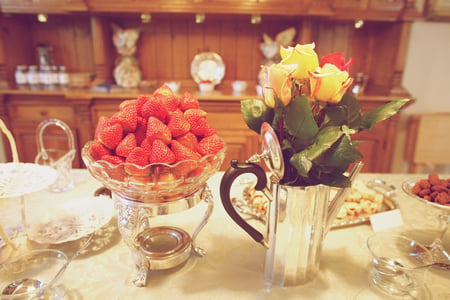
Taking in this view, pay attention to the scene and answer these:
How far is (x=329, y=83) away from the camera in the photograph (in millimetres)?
543

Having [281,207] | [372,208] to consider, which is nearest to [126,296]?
[281,207]

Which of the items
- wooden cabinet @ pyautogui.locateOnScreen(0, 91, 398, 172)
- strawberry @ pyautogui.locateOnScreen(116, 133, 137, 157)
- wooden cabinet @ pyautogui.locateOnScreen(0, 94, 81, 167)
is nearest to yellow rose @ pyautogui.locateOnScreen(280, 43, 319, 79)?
strawberry @ pyautogui.locateOnScreen(116, 133, 137, 157)

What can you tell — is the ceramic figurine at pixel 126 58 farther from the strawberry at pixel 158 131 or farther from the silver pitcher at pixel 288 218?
the silver pitcher at pixel 288 218

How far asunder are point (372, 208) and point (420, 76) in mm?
1820

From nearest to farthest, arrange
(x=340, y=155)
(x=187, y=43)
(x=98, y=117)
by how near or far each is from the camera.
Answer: (x=340, y=155), (x=98, y=117), (x=187, y=43)

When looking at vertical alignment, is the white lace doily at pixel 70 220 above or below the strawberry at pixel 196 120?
below

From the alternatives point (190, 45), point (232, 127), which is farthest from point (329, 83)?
point (190, 45)

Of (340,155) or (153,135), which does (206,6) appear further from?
(340,155)

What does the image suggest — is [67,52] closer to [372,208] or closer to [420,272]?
[372,208]

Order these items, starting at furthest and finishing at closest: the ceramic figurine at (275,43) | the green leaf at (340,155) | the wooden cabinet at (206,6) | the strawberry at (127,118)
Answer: the ceramic figurine at (275,43) < the wooden cabinet at (206,6) < the strawberry at (127,118) < the green leaf at (340,155)

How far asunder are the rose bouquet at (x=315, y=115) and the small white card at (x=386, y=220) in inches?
13.4

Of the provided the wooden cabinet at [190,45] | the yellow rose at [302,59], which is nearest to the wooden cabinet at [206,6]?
the wooden cabinet at [190,45]

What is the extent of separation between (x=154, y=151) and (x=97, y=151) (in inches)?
4.6

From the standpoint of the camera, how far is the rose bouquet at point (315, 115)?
1.76 ft
